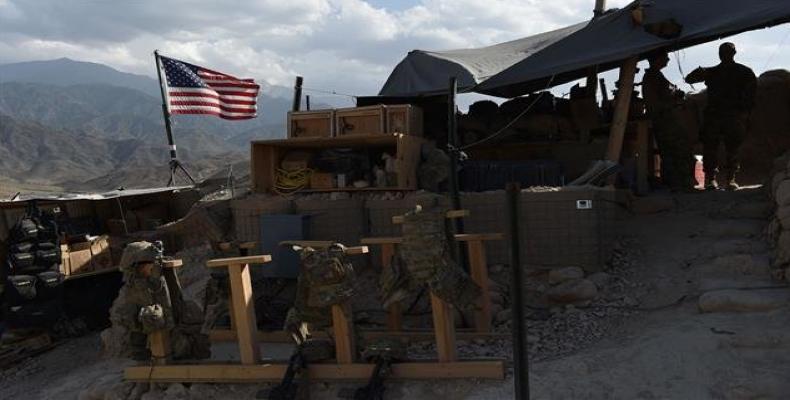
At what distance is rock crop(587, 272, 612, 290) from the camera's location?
7.54m

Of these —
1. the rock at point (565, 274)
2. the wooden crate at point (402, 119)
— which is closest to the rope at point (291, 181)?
the wooden crate at point (402, 119)

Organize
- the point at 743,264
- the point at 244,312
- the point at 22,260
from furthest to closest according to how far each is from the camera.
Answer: the point at 22,260 < the point at 743,264 < the point at 244,312

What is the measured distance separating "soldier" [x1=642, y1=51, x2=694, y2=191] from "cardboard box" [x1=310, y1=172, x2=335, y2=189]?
15.5 ft

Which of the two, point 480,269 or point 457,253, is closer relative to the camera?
point 457,253

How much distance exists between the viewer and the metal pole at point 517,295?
10.2ft

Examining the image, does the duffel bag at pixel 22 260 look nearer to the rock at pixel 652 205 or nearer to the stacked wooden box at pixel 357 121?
the stacked wooden box at pixel 357 121

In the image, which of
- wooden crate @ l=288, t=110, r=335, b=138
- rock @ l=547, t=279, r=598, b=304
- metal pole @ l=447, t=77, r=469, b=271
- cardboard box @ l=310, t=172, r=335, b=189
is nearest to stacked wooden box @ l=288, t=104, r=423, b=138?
wooden crate @ l=288, t=110, r=335, b=138

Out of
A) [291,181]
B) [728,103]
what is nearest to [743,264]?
[728,103]

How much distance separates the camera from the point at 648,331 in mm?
6391

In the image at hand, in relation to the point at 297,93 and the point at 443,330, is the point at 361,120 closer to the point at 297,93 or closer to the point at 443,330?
the point at 297,93

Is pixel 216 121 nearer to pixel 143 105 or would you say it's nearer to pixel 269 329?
pixel 143 105

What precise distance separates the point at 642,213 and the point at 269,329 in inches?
203

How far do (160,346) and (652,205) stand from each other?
21.2 feet

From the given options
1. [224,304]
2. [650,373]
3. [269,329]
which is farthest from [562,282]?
[224,304]
